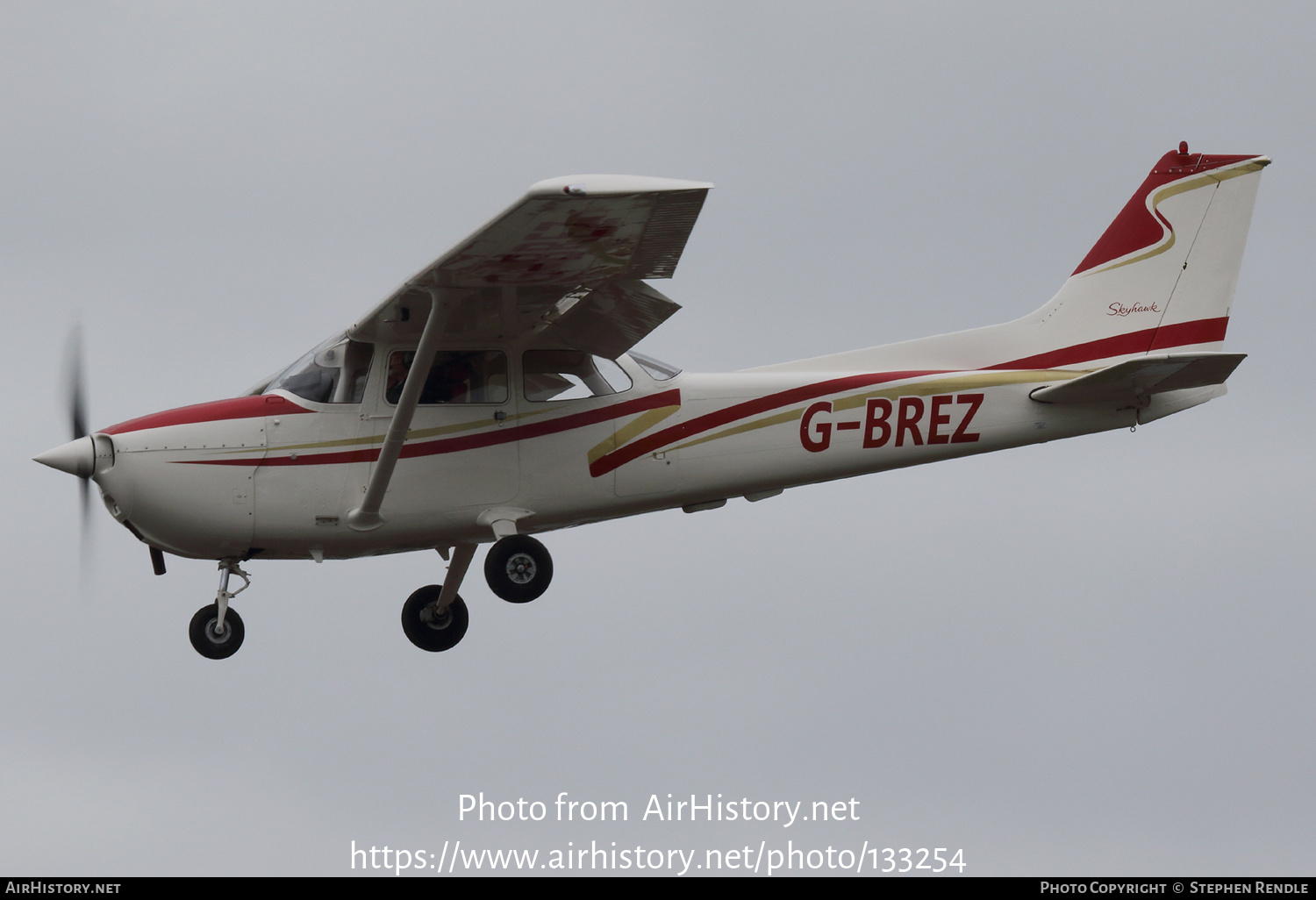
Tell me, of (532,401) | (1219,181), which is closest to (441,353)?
(532,401)

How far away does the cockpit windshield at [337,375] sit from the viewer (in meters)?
15.2

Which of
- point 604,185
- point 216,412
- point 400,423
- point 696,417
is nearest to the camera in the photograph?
point 604,185

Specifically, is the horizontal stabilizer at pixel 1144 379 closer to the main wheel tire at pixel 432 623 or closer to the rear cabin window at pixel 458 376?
the rear cabin window at pixel 458 376

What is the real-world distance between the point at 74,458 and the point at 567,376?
420cm

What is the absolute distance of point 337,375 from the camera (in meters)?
15.3

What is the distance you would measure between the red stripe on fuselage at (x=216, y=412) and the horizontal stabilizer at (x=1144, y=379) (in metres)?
6.77

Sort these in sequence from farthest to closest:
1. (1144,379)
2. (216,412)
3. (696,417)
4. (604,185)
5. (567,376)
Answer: (1144,379), (696,417), (567,376), (216,412), (604,185)

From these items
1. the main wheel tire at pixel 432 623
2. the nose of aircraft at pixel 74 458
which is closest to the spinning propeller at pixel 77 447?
the nose of aircraft at pixel 74 458

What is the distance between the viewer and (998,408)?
16266mm

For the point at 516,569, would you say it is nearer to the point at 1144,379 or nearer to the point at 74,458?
the point at 74,458

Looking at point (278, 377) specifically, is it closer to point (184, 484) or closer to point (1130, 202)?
point (184, 484)

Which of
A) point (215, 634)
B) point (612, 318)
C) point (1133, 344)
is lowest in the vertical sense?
point (215, 634)

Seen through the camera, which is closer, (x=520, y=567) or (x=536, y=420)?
(x=520, y=567)

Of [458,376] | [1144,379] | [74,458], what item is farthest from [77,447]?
[1144,379]
